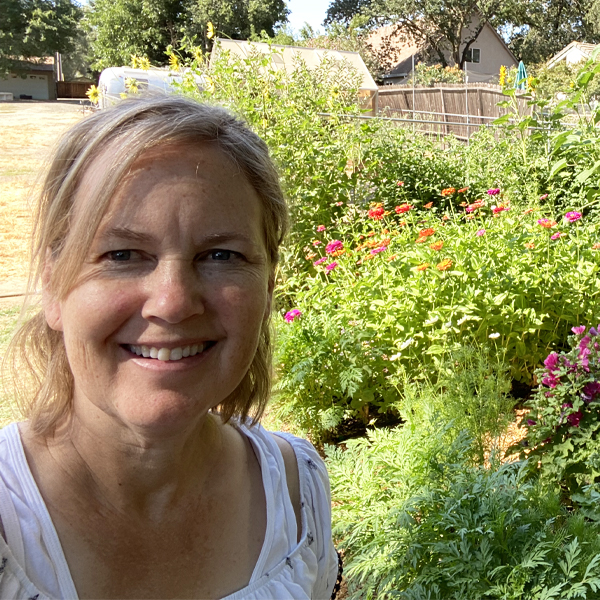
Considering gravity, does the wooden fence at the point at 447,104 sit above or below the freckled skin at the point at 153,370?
above

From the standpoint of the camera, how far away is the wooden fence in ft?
66.4

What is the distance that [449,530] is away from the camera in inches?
80.6

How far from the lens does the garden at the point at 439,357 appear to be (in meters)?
1.96

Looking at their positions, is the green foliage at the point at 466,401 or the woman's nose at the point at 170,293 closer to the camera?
the woman's nose at the point at 170,293

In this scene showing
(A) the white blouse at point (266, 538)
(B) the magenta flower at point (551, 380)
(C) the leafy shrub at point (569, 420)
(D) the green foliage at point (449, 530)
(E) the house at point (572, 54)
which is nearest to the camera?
(A) the white blouse at point (266, 538)

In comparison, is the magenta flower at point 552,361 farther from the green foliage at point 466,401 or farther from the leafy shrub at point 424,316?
the leafy shrub at point 424,316

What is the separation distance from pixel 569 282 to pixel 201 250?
3385 millimetres

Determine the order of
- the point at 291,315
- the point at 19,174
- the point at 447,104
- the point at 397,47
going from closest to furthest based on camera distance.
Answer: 1. the point at 291,315
2. the point at 19,174
3. the point at 447,104
4. the point at 397,47

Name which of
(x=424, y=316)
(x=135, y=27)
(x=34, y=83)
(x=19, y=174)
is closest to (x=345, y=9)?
(x=135, y=27)

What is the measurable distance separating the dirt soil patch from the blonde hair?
0.09 metres

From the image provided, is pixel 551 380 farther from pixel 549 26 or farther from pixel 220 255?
pixel 549 26

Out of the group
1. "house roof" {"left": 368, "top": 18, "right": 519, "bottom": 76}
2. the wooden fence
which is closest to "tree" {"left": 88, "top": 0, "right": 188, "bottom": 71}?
"house roof" {"left": 368, "top": 18, "right": 519, "bottom": 76}

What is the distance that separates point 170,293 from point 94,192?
20 centimetres

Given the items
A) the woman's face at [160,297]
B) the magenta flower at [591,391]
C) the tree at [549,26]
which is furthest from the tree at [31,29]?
the woman's face at [160,297]
